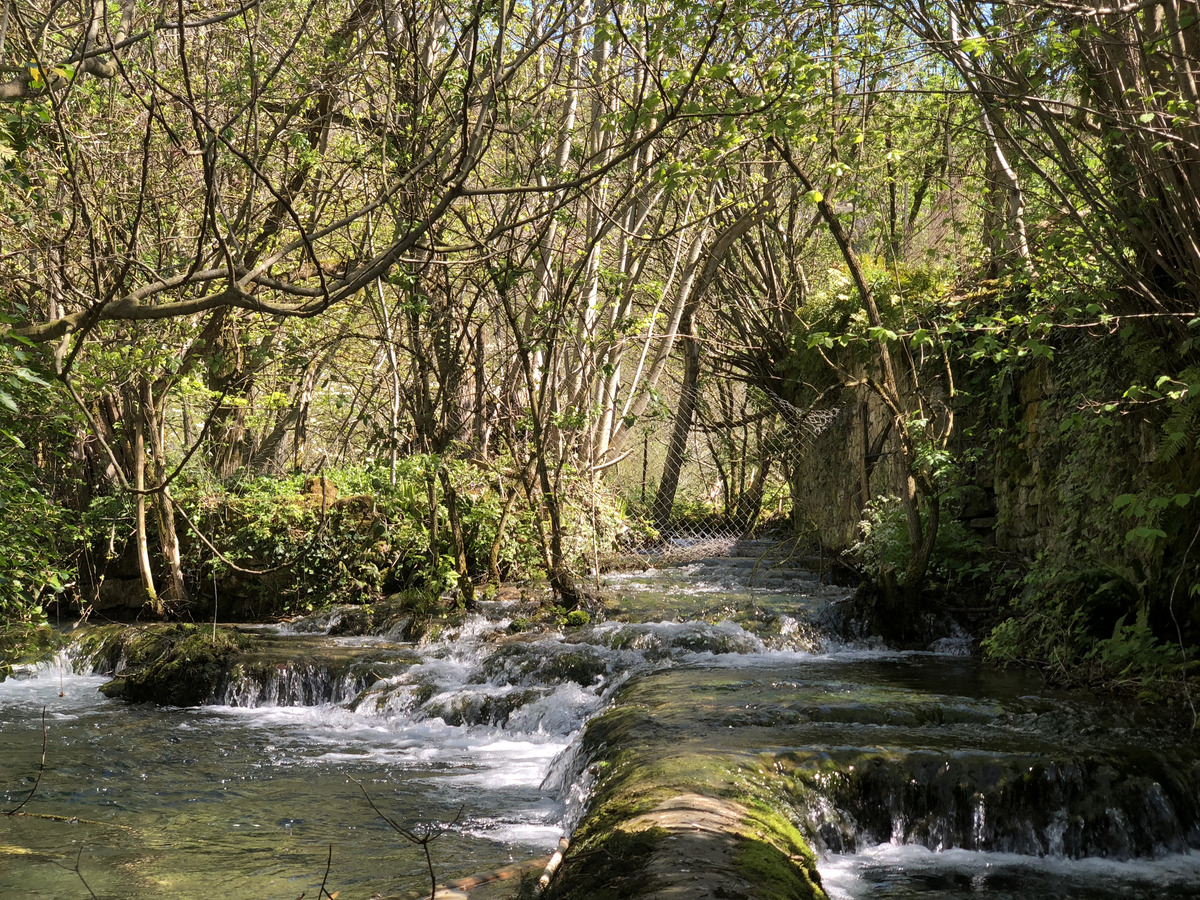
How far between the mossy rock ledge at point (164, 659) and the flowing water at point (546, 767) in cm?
19

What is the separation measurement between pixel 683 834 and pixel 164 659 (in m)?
6.34

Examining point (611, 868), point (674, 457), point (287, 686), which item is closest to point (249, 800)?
point (287, 686)

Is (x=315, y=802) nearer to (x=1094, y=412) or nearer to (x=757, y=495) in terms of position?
(x=1094, y=412)

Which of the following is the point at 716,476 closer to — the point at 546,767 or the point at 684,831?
the point at 546,767

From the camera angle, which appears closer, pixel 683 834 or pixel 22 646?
pixel 683 834

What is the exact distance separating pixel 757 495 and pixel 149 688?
35.9 feet

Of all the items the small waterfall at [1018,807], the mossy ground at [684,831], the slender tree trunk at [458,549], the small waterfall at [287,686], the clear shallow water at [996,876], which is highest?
the slender tree trunk at [458,549]

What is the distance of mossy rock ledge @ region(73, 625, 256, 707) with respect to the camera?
782 cm

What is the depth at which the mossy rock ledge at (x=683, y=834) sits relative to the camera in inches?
112

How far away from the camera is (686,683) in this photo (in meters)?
6.61

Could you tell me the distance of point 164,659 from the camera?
8.09 m

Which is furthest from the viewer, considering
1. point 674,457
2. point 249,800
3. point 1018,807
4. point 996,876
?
point 674,457

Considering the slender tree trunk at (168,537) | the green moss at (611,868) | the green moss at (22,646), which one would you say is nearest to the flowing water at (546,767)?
the green moss at (22,646)

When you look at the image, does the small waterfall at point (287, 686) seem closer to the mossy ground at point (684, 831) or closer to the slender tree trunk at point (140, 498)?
the slender tree trunk at point (140, 498)
